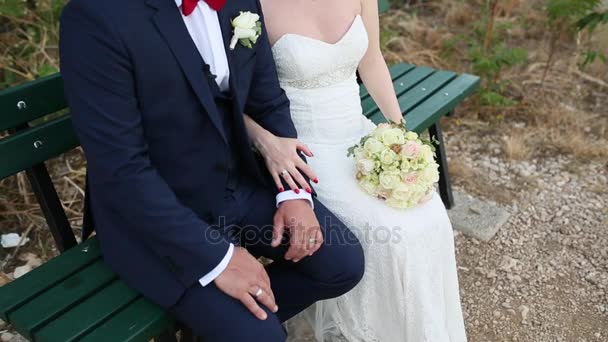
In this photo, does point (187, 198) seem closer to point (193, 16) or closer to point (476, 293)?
point (193, 16)

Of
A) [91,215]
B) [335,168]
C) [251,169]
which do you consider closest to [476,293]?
[335,168]

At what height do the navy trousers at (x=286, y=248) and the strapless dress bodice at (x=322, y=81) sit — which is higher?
the strapless dress bodice at (x=322, y=81)

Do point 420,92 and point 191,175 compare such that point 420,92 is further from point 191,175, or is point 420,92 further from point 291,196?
point 191,175

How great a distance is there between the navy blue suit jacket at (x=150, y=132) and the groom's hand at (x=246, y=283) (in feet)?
0.18

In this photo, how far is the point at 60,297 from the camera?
1975mm

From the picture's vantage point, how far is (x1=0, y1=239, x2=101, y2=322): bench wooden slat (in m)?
1.96

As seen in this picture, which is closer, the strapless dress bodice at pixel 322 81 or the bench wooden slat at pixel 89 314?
the bench wooden slat at pixel 89 314

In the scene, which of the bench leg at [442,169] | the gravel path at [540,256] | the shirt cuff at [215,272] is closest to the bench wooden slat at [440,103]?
the bench leg at [442,169]

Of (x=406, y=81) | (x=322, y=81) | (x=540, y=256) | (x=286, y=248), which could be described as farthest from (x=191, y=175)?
(x=540, y=256)

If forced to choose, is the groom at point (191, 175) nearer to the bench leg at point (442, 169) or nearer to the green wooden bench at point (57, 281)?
the green wooden bench at point (57, 281)

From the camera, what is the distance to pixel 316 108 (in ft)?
8.24

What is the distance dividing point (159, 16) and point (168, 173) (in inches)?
19.2

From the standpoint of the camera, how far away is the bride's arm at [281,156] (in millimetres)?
2178

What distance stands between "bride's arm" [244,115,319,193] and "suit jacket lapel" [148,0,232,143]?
398 millimetres
